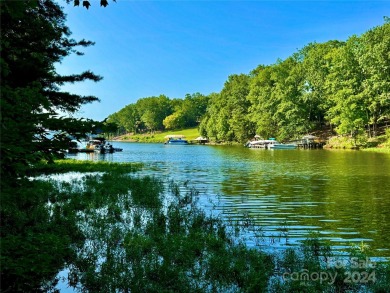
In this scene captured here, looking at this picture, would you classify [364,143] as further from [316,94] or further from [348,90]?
[316,94]

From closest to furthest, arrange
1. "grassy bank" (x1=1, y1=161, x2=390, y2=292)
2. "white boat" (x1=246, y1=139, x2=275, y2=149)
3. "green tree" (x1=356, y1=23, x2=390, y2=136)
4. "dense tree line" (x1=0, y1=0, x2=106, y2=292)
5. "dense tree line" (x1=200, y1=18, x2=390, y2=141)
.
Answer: "dense tree line" (x1=0, y1=0, x2=106, y2=292), "grassy bank" (x1=1, y1=161, x2=390, y2=292), "green tree" (x1=356, y1=23, x2=390, y2=136), "dense tree line" (x1=200, y1=18, x2=390, y2=141), "white boat" (x1=246, y1=139, x2=275, y2=149)

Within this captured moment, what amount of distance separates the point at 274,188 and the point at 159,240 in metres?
13.5

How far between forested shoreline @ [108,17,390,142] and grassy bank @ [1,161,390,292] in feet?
209

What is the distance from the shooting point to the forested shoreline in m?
68.5

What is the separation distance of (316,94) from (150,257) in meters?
82.8

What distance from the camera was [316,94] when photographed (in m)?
84.5

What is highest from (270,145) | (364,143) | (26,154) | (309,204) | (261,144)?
→ (26,154)

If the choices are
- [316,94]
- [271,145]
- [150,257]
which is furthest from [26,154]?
[316,94]

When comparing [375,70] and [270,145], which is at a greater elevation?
[375,70]

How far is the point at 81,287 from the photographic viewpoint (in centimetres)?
736

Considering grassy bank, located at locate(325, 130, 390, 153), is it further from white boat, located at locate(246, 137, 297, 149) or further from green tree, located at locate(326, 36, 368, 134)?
white boat, located at locate(246, 137, 297, 149)

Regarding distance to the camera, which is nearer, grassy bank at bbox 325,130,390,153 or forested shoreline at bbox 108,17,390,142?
grassy bank at bbox 325,130,390,153

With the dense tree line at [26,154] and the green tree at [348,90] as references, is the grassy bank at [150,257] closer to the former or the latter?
the dense tree line at [26,154]

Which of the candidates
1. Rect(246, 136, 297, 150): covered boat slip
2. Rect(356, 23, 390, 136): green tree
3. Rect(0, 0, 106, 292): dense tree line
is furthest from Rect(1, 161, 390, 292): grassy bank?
Rect(246, 136, 297, 150): covered boat slip
